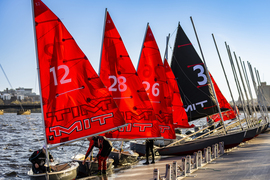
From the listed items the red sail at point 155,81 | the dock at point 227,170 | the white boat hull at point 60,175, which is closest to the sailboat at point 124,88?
the dock at point 227,170

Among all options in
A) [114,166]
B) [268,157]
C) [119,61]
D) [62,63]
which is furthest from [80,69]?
[268,157]

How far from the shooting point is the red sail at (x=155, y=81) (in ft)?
66.0

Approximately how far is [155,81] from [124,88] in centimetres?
422

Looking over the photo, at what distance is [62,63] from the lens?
39.3ft

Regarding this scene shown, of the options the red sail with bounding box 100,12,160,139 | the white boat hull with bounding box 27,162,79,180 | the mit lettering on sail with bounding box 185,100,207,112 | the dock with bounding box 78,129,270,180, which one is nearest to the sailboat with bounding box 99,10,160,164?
the red sail with bounding box 100,12,160,139

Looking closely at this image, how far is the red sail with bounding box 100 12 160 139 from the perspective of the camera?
54.8 feet

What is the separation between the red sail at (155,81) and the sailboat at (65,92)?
7.68 metres

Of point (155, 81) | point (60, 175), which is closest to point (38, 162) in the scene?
point (60, 175)

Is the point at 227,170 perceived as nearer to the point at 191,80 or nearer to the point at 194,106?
the point at 194,106

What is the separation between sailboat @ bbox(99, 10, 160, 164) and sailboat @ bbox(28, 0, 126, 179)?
3871 mm

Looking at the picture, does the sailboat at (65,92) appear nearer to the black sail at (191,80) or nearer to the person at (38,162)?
the person at (38,162)

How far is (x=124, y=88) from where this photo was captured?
17.0 m

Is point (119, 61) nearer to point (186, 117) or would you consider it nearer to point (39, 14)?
point (39, 14)

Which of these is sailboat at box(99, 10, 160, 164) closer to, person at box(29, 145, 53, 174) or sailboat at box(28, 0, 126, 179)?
sailboat at box(28, 0, 126, 179)
